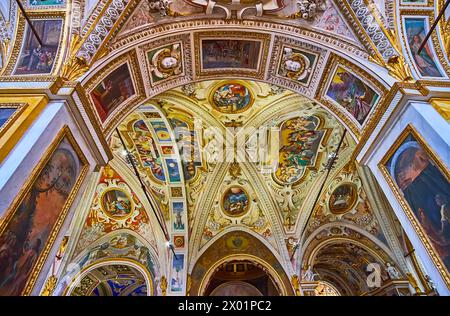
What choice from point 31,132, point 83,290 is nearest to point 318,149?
point 31,132

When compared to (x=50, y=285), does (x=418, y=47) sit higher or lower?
higher

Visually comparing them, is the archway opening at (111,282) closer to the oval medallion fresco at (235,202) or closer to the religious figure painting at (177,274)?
the religious figure painting at (177,274)

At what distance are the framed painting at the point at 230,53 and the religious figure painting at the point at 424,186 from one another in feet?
12.4

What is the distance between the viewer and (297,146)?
13.6m

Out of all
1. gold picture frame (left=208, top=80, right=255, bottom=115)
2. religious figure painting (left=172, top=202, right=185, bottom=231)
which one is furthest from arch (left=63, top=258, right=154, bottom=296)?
gold picture frame (left=208, top=80, right=255, bottom=115)

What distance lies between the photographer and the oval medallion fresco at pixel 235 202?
14648 mm

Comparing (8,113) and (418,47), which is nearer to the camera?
(8,113)

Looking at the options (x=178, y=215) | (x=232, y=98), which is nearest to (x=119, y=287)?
(x=178, y=215)

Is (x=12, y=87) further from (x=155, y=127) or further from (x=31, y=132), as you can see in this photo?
(x=155, y=127)

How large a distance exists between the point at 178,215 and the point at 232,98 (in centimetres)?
609

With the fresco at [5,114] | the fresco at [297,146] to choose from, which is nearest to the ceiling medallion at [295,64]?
the fresco at [297,146]

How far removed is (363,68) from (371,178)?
8680 mm

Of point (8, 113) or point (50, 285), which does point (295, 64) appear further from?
point (50, 285)

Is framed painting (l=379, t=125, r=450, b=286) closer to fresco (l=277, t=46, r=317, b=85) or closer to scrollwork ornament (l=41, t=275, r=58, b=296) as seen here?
fresco (l=277, t=46, r=317, b=85)
